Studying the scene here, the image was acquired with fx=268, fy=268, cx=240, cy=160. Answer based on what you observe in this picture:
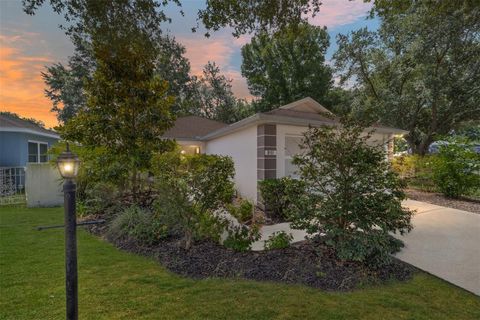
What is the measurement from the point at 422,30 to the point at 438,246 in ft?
43.8

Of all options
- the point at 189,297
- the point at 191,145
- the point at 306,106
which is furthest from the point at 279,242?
the point at 191,145

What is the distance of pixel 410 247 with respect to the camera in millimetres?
4938

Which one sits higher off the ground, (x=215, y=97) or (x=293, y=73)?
(x=293, y=73)

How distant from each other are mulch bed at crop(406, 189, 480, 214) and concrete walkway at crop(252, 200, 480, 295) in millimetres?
1132

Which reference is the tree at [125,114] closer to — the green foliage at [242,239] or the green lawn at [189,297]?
the green lawn at [189,297]

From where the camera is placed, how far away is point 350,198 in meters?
4.18

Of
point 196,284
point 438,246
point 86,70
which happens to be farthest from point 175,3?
point 86,70

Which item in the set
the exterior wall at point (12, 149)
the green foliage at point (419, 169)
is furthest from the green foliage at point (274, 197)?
the exterior wall at point (12, 149)

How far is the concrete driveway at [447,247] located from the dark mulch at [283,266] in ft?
1.54

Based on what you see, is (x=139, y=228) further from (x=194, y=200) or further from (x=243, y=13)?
(x=243, y=13)

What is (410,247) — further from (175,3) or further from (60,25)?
(60,25)

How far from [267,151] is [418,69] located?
482 inches

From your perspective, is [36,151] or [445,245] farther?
[36,151]

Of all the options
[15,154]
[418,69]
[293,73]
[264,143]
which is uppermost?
[293,73]
